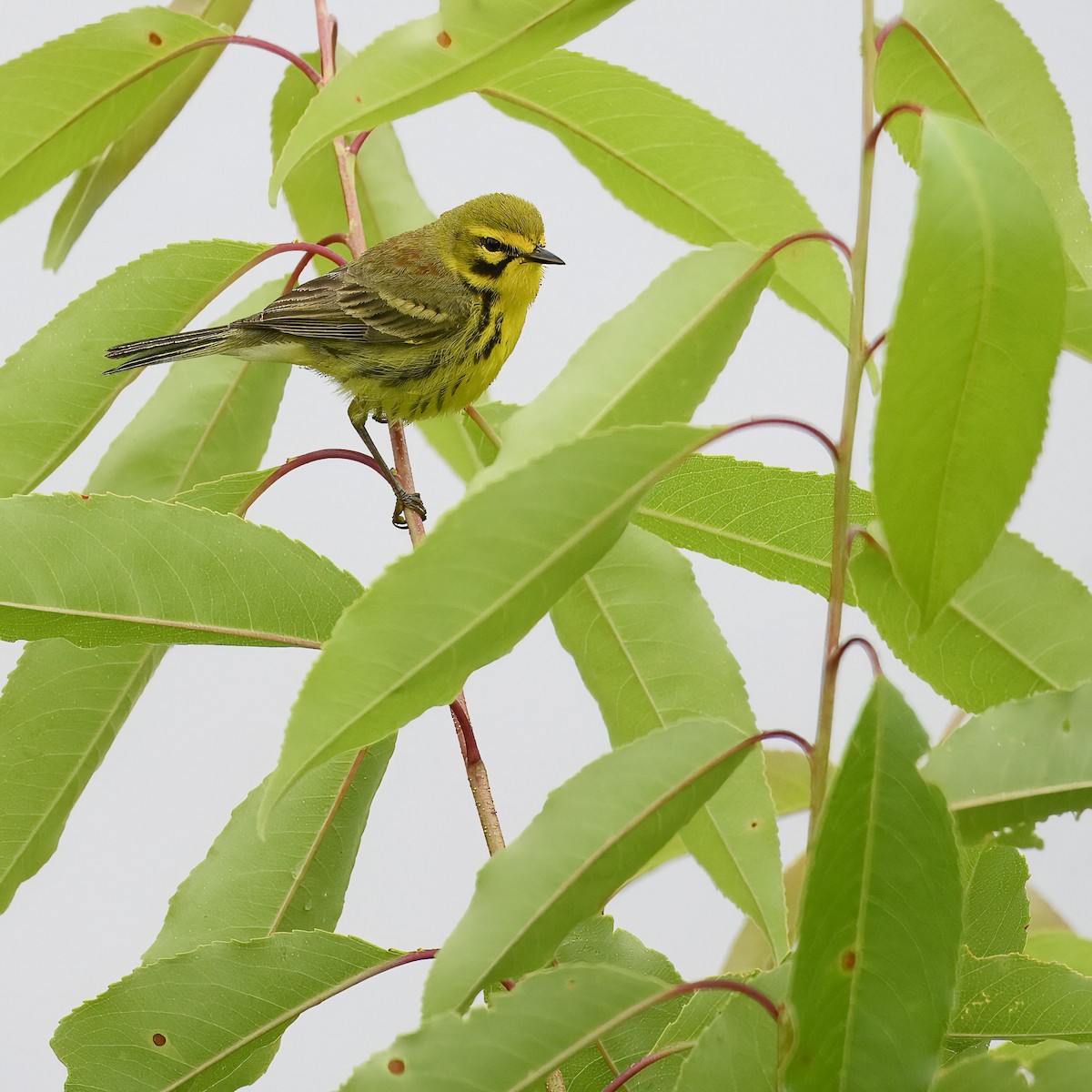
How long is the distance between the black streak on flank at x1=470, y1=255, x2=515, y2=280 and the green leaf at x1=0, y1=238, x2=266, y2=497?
0.54 meters

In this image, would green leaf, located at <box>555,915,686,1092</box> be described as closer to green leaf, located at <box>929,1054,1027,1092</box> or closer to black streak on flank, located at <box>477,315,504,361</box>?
green leaf, located at <box>929,1054,1027,1092</box>

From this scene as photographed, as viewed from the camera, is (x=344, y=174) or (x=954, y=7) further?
(x=344, y=174)

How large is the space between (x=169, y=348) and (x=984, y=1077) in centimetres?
75

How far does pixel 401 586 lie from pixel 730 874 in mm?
366

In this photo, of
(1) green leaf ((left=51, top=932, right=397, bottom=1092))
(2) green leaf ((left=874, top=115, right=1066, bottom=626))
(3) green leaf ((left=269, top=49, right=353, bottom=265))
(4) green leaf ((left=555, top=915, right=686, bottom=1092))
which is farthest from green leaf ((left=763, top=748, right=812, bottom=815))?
(2) green leaf ((left=874, top=115, right=1066, bottom=626))

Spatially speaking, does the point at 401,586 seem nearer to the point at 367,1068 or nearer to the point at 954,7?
the point at 367,1068

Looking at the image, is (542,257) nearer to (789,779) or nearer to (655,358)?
(789,779)

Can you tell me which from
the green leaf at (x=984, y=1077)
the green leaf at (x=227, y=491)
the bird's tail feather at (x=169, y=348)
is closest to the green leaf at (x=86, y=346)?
the bird's tail feather at (x=169, y=348)

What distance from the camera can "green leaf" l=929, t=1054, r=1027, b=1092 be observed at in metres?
0.56

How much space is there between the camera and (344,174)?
92 cm

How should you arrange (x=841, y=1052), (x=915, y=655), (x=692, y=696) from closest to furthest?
(x=841, y=1052) → (x=915, y=655) → (x=692, y=696)

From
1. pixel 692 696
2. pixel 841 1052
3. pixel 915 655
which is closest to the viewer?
pixel 841 1052

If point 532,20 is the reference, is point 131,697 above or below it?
below

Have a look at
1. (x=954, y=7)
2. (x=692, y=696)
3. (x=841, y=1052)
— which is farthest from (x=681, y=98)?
(x=841, y=1052)
